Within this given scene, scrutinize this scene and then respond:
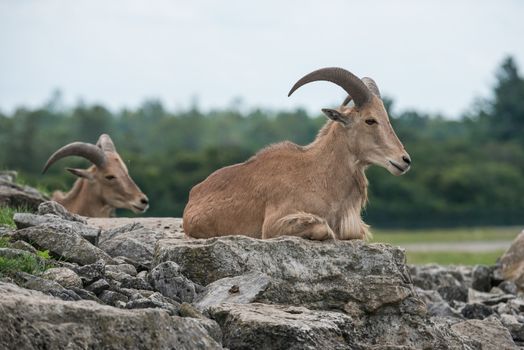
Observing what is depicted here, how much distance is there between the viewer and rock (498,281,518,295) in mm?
16072

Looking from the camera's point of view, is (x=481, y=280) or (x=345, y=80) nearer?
(x=345, y=80)

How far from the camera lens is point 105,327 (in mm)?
8734

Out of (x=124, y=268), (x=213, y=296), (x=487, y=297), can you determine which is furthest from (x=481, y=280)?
(x=213, y=296)

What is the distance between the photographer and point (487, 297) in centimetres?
1530

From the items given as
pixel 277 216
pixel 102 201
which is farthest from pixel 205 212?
pixel 102 201

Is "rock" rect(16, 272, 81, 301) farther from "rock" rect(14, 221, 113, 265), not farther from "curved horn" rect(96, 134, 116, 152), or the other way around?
"curved horn" rect(96, 134, 116, 152)

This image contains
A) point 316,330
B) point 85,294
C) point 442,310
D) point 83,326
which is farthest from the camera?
point 442,310

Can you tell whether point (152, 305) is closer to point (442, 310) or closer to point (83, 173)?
point (442, 310)

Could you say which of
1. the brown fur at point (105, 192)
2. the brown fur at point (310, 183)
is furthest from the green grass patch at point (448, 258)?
the brown fur at point (310, 183)

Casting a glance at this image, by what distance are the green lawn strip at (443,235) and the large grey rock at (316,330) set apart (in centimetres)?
3574

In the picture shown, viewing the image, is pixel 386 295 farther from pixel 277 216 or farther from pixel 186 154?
pixel 186 154

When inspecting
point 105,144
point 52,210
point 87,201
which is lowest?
point 87,201

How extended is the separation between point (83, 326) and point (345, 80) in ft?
16.9

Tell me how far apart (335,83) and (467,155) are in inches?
2752
